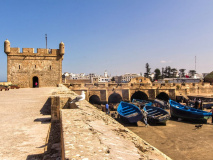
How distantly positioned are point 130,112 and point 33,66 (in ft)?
43.1

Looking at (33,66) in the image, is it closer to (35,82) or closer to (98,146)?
(35,82)

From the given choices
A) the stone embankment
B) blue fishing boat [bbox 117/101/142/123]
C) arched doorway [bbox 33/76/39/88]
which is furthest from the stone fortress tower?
the stone embankment

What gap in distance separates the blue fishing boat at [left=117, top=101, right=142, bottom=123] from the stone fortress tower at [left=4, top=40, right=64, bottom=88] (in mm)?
8932

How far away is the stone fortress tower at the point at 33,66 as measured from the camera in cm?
1984

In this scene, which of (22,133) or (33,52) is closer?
(22,133)

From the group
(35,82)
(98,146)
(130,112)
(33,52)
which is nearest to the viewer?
(98,146)

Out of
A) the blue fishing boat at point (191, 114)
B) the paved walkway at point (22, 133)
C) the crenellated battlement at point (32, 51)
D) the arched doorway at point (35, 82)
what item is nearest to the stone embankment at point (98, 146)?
the paved walkway at point (22, 133)

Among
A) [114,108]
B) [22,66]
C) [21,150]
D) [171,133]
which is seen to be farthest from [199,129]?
[22,66]

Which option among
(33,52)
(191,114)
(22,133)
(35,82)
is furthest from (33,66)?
(191,114)

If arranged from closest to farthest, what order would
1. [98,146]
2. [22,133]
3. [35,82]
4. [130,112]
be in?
[98,146], [22,133], [130,112], [35,82]

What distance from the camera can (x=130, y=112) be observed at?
1648 cm

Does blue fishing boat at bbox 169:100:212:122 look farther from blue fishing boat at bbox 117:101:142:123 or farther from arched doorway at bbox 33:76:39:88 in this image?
arched doorway at bbox 33:76:39:88

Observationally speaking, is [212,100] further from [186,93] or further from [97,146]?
[97,146]

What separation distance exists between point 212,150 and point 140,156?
33.1 ft
